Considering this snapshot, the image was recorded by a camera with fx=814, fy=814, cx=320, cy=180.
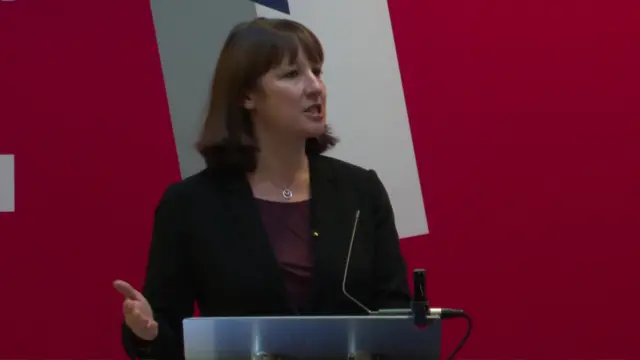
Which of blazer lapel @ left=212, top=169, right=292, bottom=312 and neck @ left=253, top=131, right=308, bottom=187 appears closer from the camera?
blazer lapel @ left=212, top=169, right=292, bottom=312

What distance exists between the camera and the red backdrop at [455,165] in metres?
2.43

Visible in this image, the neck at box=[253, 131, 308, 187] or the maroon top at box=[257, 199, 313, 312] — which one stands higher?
Result: the neck at box=[253, 131, 308, 187]

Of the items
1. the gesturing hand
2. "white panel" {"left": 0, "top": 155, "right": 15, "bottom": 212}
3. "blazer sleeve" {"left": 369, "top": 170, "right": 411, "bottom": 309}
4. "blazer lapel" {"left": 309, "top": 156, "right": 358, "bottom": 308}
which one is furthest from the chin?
"white panel" {"left": 0, "top": 155, "right": 15, "bottom": 212}

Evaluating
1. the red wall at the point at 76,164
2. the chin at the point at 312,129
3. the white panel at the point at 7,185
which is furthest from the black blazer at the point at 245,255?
the white panel at the point at 7,185

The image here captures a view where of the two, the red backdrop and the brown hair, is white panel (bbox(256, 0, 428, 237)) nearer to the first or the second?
the red backdrop

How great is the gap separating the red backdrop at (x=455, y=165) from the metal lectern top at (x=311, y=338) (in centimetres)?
122

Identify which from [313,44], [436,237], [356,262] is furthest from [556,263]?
[313,44]

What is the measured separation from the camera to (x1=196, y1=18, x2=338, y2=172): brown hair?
1.86 meters

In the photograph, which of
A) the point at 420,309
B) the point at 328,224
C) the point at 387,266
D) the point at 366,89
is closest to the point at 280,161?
the point at 328,224

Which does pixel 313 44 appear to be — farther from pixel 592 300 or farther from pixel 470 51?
pixel 592 300

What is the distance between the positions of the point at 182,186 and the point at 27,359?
3.20 ft

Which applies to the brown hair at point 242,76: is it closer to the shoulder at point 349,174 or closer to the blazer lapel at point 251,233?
the blazer lapel at point 251,233

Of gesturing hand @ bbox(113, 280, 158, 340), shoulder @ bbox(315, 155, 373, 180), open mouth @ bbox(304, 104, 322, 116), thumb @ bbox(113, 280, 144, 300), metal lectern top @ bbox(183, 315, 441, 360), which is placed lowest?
metal lectern top @ bbox(183, 315, 441, 360)

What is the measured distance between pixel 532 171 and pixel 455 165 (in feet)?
0.75
